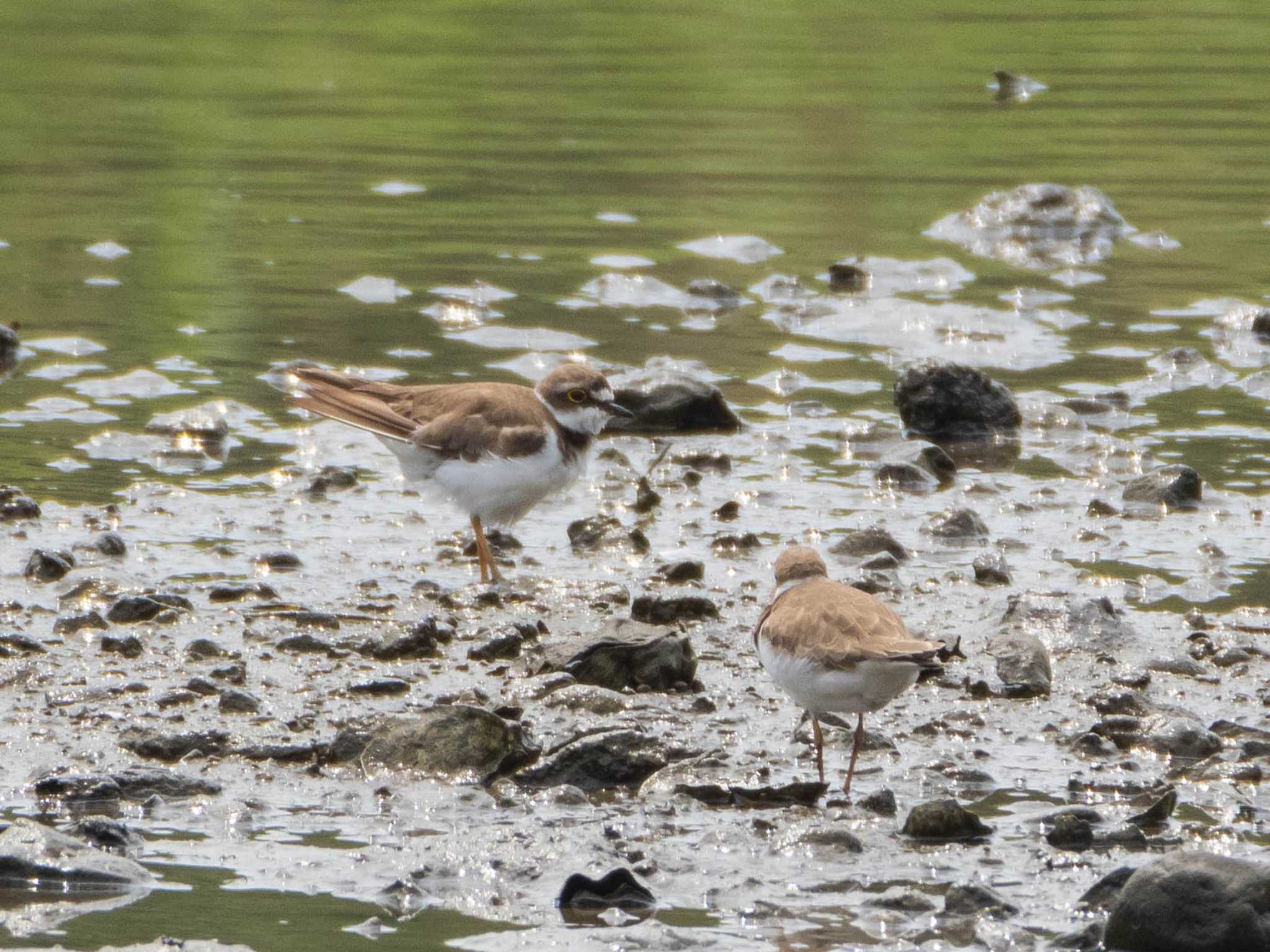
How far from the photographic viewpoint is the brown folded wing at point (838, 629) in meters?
6.12

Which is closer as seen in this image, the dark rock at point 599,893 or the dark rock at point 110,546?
the dark rock at point 599,893

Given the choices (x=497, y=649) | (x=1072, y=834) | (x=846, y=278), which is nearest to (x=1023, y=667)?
(x=1072, y=834)

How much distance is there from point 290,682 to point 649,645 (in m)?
1.35

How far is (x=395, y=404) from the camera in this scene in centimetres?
944

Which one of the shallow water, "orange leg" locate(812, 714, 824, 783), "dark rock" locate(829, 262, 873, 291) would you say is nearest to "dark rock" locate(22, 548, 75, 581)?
the shallow water

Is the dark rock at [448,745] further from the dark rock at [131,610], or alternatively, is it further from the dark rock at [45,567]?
the dark rock at [45,567]

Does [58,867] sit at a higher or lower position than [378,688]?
lower

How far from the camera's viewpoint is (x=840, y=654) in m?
6.16

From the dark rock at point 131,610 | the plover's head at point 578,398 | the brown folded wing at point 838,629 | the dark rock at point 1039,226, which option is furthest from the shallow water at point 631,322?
the plover's head at point 578,398

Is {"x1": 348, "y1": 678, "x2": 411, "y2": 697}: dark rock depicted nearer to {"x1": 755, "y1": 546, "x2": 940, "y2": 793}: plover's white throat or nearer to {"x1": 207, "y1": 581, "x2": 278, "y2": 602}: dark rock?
{"x1": 207, "y1": 581, "x2": 278, "y2": 602}: dark rock

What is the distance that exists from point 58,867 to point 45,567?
3143 millimetres

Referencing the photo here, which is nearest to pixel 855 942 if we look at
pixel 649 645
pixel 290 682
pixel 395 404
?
pixel 649 645

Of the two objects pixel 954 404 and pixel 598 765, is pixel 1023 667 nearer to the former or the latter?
pixel 598 765

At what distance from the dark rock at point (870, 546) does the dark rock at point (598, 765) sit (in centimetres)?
278
